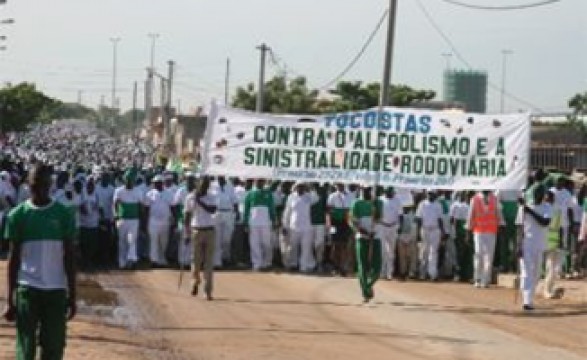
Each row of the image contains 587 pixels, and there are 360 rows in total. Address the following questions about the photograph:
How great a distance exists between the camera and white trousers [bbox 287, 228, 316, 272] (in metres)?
23.0

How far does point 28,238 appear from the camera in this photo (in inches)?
340

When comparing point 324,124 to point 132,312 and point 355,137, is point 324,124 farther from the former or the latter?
point 132,312

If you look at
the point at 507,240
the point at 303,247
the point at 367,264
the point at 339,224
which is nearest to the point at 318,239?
the point at 303,247

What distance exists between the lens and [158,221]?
2300 centimetres

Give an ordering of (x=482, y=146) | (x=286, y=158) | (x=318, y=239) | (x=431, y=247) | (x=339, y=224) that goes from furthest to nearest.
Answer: (x=318, y=239) → (x=339, y=224) → (x=431, y=247) → (x=286, y=158) → (x=482, y=146)

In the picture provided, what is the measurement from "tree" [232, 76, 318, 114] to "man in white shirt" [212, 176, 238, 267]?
3733 cm

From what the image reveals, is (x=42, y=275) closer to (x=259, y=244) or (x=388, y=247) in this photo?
(x=388, y=247)

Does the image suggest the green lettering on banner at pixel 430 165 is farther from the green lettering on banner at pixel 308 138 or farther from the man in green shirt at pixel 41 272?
the man in green shirt at pixel 41 272

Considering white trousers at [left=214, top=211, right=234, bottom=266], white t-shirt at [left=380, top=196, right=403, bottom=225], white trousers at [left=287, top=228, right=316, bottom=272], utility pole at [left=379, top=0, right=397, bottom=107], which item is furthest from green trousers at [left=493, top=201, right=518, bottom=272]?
white trousers at [left=214, top=211, right=234, bottom=266]

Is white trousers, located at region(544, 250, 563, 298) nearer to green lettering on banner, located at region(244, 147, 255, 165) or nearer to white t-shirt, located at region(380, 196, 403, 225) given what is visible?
white t-shirt, located at region(380, 196, 403, 225)

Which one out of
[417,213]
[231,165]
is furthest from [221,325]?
[417,213]

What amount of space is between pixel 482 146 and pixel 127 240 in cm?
786

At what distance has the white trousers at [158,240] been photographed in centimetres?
2298

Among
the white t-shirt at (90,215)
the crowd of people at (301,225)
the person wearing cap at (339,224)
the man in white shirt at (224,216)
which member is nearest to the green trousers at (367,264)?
the crowd of people at (301,225)
